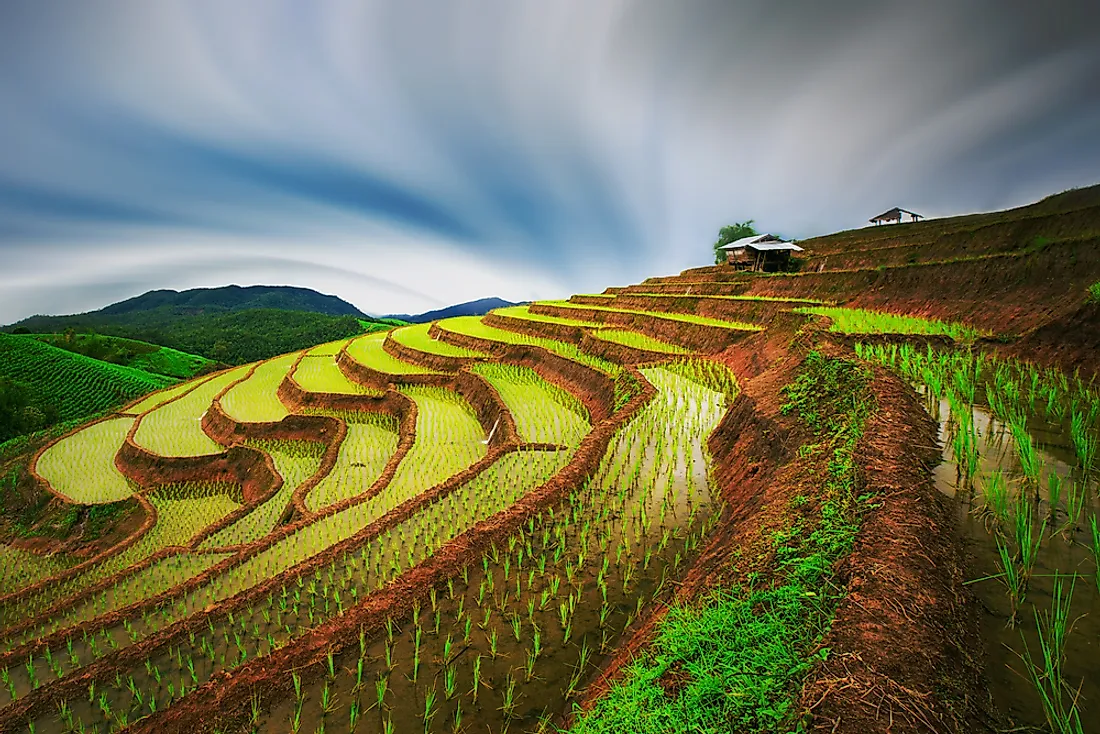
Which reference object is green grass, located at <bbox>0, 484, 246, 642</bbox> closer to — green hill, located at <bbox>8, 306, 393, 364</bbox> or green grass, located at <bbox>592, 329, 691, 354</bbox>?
green grass, located at <bbox>592, 329, 691, 354</bbox>

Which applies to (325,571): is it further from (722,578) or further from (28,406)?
(28,406)

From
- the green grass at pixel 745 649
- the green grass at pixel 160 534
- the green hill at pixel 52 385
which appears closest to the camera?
the green grass at pixel 745 649

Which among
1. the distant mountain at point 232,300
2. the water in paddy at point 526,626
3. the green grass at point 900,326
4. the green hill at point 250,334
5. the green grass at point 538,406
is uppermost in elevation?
the distant mountain at point 232,300

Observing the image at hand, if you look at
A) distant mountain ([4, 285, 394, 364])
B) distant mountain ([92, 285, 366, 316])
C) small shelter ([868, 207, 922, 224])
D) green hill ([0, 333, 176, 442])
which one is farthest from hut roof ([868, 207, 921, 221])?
distant mountain ([92, 285, 366, 316])

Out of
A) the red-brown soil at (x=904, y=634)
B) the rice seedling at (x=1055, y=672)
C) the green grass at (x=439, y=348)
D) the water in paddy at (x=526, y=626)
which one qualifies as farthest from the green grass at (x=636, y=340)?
the rice seedling at (x=1055, y=672)

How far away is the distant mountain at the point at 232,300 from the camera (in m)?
152

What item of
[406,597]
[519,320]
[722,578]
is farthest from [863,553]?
[519,320]

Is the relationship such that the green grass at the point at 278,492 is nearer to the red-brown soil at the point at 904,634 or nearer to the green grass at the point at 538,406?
the green grass at the point at 538,406

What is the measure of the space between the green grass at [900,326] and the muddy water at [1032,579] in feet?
14.7

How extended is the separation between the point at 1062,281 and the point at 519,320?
655 inches

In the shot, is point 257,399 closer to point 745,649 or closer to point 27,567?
point 27,567

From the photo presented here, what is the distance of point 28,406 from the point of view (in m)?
24.2

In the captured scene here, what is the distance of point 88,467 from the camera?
13805 mm

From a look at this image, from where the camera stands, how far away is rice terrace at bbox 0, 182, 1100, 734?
1.91 metres
